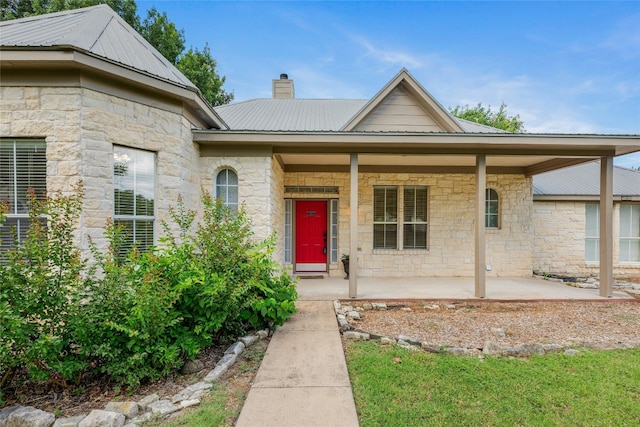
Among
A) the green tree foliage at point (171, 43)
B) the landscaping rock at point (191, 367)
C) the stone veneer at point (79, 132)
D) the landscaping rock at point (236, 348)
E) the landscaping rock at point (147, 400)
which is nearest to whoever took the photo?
the landscaping rock at point (147, 400)

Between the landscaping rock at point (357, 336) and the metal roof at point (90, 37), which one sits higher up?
the metal roof at point (90, 37)

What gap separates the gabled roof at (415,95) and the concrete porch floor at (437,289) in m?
4.00

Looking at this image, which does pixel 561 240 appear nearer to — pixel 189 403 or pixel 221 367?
pixel 221 367

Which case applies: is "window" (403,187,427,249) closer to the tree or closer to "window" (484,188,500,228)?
"window" (484,188,500,228)

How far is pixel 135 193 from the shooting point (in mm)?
4773

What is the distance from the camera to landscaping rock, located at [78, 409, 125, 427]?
227 cm

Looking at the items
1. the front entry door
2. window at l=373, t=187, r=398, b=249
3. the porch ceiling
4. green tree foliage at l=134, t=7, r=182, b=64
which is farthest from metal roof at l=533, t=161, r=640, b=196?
green tree foliage at l=134, t=7, r=182, b=64

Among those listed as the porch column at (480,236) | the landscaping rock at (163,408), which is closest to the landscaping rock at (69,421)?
the landscaping rock at (163,408)

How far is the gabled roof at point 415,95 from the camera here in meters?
7.48

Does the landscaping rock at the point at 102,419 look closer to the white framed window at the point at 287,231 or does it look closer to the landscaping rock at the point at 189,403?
the landscaping rock at the point at 189,403

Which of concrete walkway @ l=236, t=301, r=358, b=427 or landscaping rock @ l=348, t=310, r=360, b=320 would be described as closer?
concrete walkway @ l=236, t=301, r=358, b=427

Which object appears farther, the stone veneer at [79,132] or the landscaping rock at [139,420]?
the stone veneer at [79,132]

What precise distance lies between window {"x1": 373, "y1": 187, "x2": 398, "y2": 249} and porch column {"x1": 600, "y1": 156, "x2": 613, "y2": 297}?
4446 millimetres

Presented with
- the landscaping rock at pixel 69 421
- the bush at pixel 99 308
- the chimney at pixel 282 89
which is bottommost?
the landscaping rock at pixel 69 421
